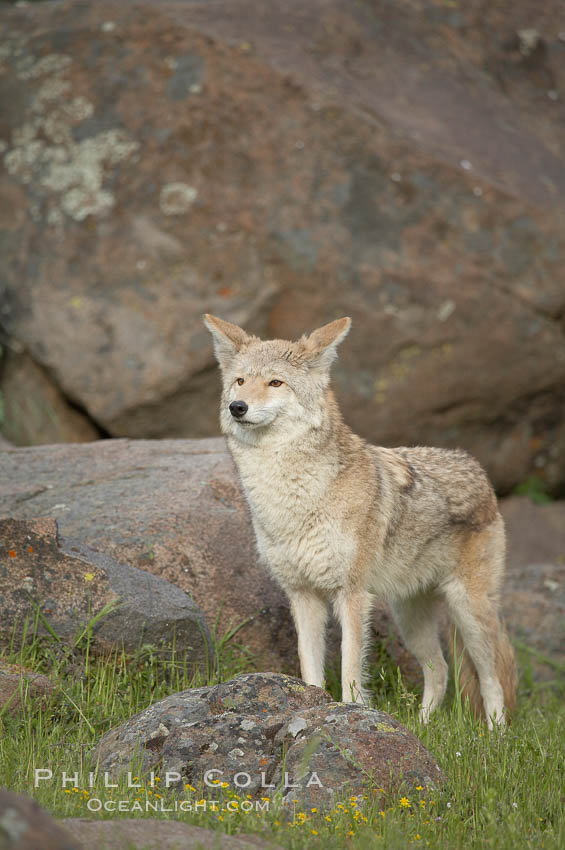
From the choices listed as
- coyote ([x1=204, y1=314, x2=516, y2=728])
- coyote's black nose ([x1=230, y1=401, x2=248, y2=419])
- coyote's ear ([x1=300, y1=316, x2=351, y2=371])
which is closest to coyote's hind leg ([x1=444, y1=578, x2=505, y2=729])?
coyote ([x1=204, y1=314, x2=516, y2=728])

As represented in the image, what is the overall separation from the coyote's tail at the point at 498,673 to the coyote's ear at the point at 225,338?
2.61 m

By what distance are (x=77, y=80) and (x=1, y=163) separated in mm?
1269

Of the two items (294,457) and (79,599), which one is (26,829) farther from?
(294,457)

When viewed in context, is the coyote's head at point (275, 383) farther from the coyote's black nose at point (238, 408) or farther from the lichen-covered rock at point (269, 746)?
the lichen-covered rock at point (269, 746)

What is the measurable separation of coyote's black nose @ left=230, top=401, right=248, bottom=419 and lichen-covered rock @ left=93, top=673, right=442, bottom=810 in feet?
5.74

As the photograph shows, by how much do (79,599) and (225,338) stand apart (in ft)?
6.52

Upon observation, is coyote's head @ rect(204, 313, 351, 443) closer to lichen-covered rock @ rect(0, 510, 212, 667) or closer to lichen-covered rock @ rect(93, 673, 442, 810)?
lichen-covered rock @ rect(0, 510, 212, 667)

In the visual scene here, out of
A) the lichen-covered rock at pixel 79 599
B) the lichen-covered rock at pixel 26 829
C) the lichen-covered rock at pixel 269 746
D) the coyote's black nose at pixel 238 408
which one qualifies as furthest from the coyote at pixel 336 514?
the lichen-covered rock at pixel 26 829

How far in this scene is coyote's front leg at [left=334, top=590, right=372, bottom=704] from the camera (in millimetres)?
5926

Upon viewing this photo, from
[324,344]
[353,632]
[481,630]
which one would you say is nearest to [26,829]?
[353,632]

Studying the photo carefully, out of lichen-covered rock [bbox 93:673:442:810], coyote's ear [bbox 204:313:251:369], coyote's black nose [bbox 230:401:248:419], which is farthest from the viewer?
coyote's ear [bbox 204:313:251:369]

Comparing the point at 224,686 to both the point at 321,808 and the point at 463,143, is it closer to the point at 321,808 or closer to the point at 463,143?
the point at 321,808

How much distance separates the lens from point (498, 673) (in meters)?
6.89

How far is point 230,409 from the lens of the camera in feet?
19.2
